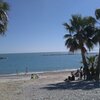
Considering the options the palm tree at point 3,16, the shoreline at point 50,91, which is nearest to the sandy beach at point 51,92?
the shoreline at point 50,91

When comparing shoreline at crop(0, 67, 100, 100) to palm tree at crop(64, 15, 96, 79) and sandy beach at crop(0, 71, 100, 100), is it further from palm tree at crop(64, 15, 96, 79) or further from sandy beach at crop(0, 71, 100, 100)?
palm tree at crop(64, 15, 96, 79)

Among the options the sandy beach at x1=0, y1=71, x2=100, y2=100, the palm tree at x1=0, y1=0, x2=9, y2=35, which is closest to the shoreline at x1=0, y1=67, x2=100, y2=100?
the sandy beach at x1=0, y1=71, x2=100, y2=100

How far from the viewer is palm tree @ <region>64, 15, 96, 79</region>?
1155 inches

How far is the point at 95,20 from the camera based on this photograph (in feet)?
92.5

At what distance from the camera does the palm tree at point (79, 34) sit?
2934 centimetres

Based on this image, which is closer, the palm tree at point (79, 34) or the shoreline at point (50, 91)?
the shoreline at point (50, 91)

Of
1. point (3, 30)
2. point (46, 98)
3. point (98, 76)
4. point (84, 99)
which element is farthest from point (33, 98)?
point (98, 76)

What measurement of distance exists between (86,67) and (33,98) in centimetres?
1529

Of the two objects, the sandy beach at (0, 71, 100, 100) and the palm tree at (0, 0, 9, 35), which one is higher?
the palm tree at (0, 0, 9, 35)

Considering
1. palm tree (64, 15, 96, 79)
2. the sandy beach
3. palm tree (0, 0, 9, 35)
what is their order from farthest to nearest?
palm tree (64, 15, 96, 79), palm tree (0, 0, 9, 35), the sandy beach

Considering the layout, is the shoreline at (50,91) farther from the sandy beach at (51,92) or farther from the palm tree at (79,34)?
the palm tree at (79,34)

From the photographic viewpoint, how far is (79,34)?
29.5m

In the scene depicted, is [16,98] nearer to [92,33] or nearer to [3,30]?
[3,30]

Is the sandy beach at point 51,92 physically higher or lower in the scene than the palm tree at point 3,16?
lower
